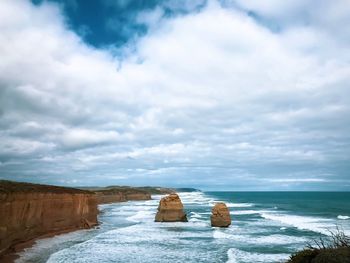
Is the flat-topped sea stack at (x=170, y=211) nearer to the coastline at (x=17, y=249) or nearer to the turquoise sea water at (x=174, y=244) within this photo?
the turquoise sea water at (x=174, y=244)

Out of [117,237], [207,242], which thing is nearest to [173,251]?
[207,242]

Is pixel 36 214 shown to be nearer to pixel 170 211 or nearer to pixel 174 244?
pixel 174 244

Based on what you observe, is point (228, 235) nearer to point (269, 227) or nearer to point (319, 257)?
point (269, 227)

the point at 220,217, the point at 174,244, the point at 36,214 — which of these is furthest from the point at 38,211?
the point at 220,217

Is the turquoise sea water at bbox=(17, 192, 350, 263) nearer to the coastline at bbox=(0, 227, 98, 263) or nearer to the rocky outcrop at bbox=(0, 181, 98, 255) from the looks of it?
the coastline at bbox=(0, 227, 98, 263)

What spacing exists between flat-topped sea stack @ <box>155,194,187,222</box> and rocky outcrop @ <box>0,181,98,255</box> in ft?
26.0

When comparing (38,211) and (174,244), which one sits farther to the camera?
(38,211)

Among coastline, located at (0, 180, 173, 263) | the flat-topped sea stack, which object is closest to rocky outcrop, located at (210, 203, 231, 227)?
the flat-topped sea stack

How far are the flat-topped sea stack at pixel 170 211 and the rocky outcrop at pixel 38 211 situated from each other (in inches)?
312

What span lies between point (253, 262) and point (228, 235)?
1253 centimetres

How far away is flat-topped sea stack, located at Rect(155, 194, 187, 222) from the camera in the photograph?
48875 mm

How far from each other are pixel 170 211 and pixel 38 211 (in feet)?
57.8

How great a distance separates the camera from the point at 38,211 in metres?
35.7

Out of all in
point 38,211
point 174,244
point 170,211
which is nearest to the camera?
point 174,244
